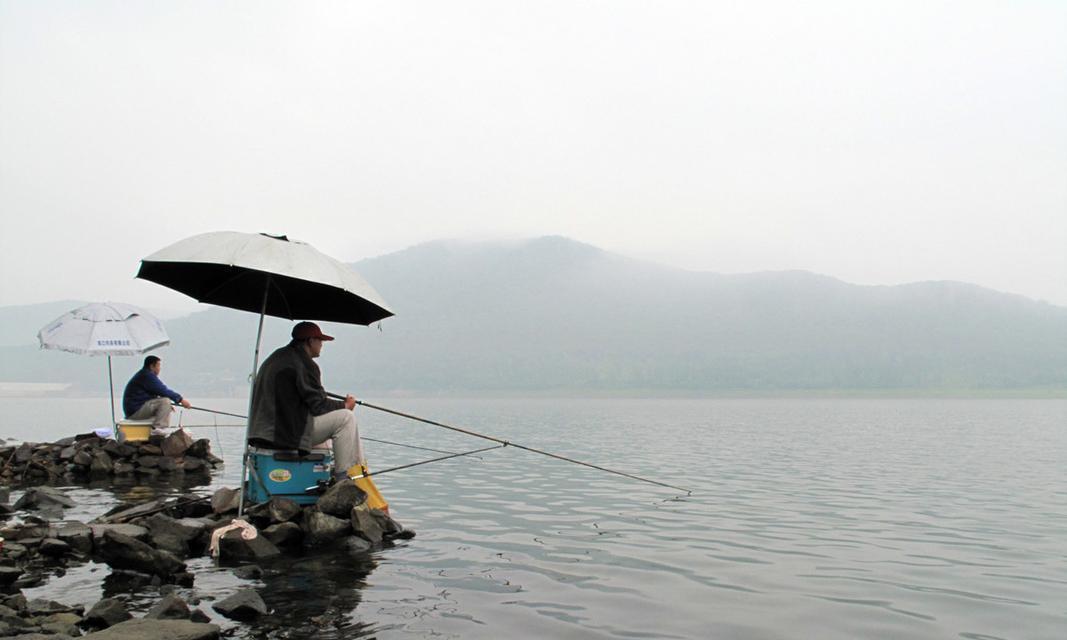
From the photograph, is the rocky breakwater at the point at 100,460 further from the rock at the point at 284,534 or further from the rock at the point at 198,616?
the rock at the point at 198,616

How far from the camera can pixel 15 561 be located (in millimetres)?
9906

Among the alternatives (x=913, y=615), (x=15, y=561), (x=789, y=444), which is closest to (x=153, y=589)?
(x=15, y=561)

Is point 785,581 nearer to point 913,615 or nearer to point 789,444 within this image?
point 913,615

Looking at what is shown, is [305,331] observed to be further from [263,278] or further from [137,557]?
[137,557]

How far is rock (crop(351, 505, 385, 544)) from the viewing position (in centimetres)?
1145

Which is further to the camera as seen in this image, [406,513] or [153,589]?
[406,513]

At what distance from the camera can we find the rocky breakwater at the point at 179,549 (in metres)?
7.38

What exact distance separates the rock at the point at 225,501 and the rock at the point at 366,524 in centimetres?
178

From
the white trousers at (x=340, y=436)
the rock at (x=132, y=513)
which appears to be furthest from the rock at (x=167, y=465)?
the white trousers at (x=340, y=436)

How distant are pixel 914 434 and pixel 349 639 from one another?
48100mm

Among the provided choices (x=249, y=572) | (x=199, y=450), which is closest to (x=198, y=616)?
(x=249, y=572)

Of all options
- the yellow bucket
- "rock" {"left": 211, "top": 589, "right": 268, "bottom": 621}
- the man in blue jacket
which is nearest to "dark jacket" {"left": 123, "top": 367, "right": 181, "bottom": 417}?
the man in blue jacket

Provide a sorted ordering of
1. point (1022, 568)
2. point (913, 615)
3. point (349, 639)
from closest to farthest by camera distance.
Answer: point (349, 639) → point (913, 615) → point (1022, 568)

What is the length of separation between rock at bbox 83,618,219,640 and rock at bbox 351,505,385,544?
4338 millimetres
